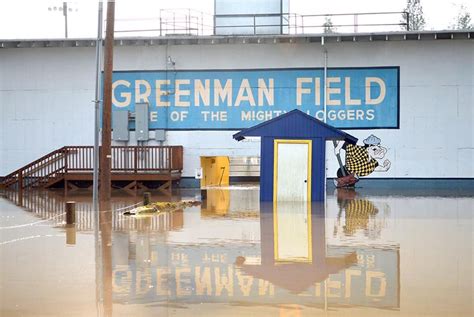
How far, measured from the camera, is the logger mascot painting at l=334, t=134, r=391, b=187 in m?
37.7

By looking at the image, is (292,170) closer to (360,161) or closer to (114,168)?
(360,161)

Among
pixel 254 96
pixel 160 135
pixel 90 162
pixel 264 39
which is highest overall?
pixel 264 39

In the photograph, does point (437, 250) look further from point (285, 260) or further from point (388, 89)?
Answer: point (388, 89)

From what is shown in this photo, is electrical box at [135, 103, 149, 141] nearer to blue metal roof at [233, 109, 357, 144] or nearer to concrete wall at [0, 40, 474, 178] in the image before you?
concrete wall at [0, 40, 474, 178]

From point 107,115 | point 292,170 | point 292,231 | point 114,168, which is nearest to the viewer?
point 292,231

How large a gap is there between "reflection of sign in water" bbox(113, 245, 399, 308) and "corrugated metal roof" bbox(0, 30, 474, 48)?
76.2 feet

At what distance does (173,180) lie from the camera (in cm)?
3788

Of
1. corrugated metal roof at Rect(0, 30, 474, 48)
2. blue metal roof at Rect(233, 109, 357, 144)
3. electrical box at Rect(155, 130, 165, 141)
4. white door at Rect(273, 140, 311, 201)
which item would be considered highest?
corrugated metal roof at Rect(0, 30, 474, 48)

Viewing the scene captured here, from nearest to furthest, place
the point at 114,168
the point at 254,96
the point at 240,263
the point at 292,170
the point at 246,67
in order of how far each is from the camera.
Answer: the point at 240,263, the point at 292,170, the point at 114,168, the point at 254,96, the point at 246,67

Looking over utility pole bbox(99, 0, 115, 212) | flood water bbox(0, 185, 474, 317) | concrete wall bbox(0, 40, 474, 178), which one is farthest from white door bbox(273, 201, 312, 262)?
concrete wall bbox(0, 40, 474, 178)

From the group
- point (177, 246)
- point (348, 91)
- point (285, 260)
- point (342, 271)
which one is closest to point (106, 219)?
point (177, 246)

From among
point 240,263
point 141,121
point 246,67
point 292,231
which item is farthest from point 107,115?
point 240,263

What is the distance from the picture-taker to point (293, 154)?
89.4 feet

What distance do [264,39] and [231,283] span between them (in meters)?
26.4
